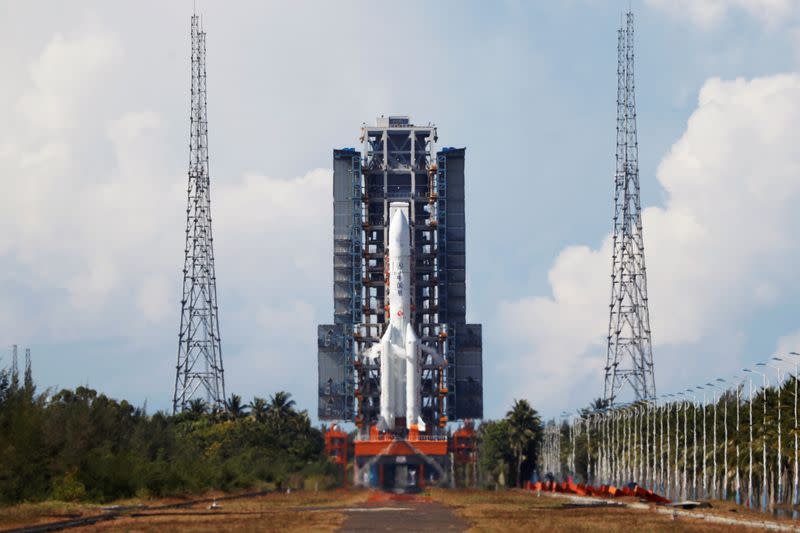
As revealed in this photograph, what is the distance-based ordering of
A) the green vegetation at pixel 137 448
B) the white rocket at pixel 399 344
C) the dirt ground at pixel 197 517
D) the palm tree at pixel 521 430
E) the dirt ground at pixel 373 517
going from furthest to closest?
the palm tree at pixel 521 430
the white rocket at pixel 399 344
the green vegetation at pixel 137 448
the dirt ground at pixel 373 517
the dirt ground at pixel 197 517

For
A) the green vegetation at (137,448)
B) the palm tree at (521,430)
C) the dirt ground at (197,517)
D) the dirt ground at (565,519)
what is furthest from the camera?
the palm tree at (521,430)

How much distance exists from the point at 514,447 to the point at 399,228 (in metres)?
43.7

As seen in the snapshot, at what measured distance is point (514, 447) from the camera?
174 metres

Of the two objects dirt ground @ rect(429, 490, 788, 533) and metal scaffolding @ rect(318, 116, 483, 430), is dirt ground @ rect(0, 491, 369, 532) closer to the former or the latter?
dirt ground @ rect(429, 490, 788, 533)

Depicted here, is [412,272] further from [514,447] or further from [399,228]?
[514,447]

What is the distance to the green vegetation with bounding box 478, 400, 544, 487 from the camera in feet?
570

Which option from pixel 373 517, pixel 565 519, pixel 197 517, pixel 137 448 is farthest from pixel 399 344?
pixel 565 519

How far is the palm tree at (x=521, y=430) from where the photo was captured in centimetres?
17312

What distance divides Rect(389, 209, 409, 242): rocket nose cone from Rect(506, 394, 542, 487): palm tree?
40.8 meters

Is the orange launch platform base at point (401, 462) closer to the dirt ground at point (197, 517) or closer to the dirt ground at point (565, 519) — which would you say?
the dirt ground at point (565, 519)

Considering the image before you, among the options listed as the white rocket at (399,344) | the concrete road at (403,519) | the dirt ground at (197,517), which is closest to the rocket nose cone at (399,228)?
the white rocket at (399,344)

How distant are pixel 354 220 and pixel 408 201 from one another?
23.2 feet

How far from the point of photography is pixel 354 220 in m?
158

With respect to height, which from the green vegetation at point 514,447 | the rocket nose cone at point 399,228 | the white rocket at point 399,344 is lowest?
the green vegetation at point 514,447
